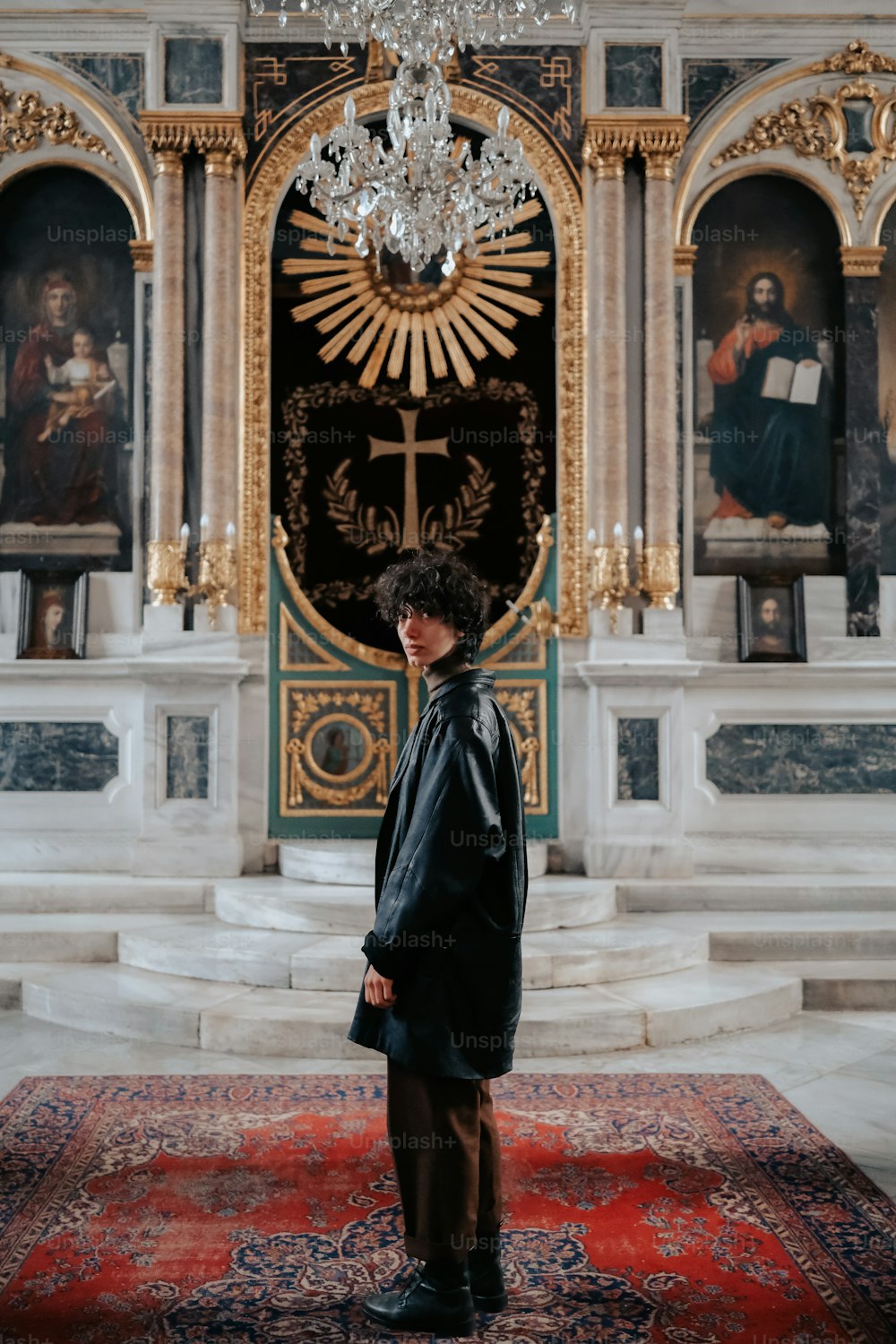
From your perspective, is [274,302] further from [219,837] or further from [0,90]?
[219,837]

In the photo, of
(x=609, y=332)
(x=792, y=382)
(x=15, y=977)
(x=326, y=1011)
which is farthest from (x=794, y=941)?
(x=15, y=977)

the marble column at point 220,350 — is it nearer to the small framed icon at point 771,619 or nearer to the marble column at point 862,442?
the small framed icon at point 771,619

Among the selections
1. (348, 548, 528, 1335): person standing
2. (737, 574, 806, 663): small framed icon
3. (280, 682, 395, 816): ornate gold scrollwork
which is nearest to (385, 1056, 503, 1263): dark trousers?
(348, 548, 528, 1335): person standing

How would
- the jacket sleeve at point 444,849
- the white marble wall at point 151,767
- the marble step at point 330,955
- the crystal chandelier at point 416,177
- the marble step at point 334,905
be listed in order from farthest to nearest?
the white marble wall at point 151,767 → the marble step at point 334,905 → the marble step at point 330,955 → the crystal chandelier at point 416,177 → the jacket sleeve at point 444,849

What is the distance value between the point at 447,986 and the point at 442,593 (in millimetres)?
890

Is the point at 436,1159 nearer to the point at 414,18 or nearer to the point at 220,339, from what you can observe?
the point at 414,18

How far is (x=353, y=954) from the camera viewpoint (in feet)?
17.6

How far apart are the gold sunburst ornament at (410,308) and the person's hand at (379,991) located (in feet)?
17.6

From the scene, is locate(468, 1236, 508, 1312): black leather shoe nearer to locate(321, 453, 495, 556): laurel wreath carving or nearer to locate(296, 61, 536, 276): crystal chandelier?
locate(296, 61, 536, 276): crystal chandelier

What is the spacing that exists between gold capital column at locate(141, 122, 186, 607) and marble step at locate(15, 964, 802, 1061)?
2544mm

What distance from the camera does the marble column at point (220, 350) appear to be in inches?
279

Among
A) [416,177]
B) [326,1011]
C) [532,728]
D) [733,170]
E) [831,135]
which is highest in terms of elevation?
[831,135]

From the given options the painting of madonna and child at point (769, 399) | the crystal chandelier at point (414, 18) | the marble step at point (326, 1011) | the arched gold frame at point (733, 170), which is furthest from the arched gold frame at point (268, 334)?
the marble step at point (326, 1011)

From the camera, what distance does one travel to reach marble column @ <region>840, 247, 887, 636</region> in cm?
737
